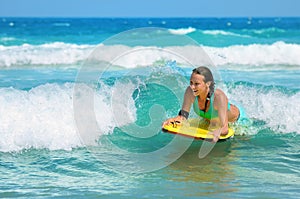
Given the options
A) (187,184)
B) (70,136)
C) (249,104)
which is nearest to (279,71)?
(249,104)

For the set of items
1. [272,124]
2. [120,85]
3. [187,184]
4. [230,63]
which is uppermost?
[230,63]

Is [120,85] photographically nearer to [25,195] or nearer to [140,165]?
[140,165]

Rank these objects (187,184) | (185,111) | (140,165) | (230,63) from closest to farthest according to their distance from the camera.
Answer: (187,184)
(140,165)
(185,111)
(230,63)

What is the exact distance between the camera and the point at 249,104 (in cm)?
861

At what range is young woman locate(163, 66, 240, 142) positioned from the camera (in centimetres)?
565

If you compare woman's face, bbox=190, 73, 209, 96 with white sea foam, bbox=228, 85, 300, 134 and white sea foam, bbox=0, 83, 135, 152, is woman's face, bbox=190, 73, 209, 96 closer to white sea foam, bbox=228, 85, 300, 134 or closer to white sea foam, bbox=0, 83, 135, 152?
white sea foam, bbox=0, 83, 135, 152

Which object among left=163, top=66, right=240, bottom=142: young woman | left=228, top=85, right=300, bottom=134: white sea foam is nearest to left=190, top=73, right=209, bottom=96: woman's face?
left=163, top=66, right=240, bottom=142: young woman

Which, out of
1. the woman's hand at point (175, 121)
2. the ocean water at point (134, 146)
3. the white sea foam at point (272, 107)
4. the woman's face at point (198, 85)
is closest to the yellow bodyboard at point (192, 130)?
the woman's hand at point (175, 121)

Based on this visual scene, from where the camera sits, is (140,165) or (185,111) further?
(185,111)

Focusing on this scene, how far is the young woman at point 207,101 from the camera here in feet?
18.5

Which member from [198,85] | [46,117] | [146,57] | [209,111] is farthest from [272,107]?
[146,57]

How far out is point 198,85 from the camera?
18.7 ft

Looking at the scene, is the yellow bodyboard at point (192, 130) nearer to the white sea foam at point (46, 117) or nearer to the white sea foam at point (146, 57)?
the white sea foam at point (46, 117)

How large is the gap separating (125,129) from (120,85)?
1.74 m
